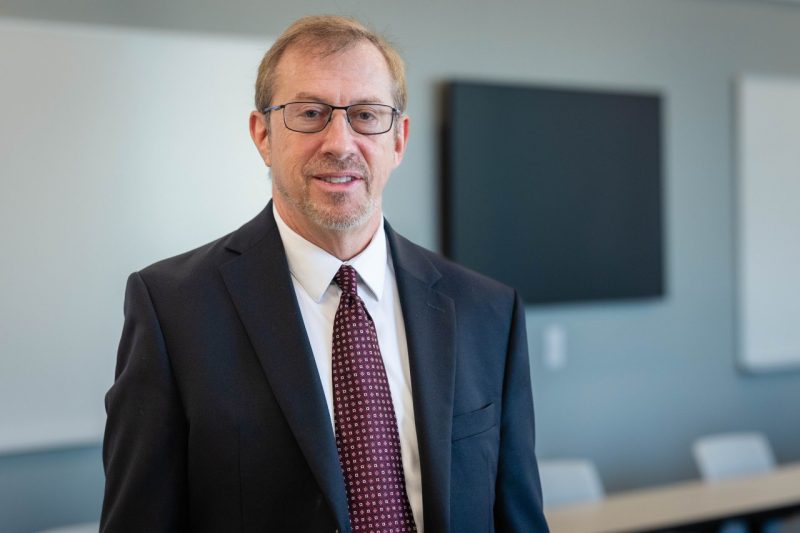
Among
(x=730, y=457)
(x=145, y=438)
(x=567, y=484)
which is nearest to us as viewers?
(x=145, y=438)

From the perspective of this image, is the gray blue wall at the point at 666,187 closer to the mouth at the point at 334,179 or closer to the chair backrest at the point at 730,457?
the chair backrest at the point at 730,457

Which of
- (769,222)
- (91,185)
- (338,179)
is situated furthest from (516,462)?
(769,222)

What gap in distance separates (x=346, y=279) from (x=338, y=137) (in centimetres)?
25

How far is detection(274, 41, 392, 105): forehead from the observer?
148 cm

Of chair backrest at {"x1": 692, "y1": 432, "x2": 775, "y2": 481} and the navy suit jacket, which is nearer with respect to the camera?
the navy suit jacket

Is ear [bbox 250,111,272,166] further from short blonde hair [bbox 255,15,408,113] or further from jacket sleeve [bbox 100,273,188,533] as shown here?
jacket sleeve [bbox 100,273,188,533]

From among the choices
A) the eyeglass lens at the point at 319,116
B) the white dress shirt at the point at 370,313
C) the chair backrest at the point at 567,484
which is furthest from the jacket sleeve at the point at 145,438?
the chair backrest at the point at 567,484

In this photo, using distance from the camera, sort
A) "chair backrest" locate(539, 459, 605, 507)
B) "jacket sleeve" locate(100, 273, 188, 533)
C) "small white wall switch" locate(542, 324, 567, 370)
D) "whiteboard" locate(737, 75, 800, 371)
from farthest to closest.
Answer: "whiteboard" locate(737, 75, 800, 371)
"small white wall switch" locate(542, 324, 567, 370)
"chair backrest" locate(539, 459, 605, 507)
"jacket sleeve" locate(100, 273, 188, 533)

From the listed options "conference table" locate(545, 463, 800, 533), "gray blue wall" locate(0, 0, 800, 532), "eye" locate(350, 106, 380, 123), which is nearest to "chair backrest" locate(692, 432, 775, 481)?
"conference table" locate(545, 463, 800, 533)

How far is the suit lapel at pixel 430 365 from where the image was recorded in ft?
4.89

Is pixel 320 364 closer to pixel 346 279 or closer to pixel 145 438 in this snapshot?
pixel 346 279

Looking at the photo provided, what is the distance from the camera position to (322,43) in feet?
4.93

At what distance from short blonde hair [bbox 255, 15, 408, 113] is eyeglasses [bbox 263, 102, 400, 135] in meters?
0.06

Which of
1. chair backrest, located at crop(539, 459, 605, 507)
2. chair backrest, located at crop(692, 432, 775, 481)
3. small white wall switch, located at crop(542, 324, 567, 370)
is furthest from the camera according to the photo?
small white wall switch, located at crop(542, 324, 567, 370)
